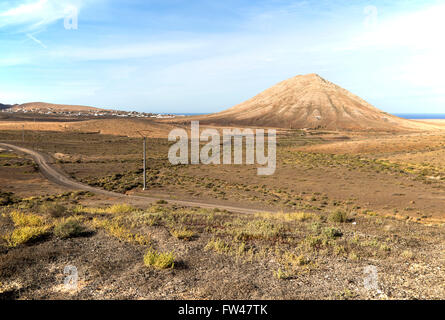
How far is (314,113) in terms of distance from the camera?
159 metres

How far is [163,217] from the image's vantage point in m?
14.0

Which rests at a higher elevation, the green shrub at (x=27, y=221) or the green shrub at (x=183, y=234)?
the green shrub at (x=27, y=221)

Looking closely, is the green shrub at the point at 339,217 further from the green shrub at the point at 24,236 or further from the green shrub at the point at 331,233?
the green shrub at the point at 24,236

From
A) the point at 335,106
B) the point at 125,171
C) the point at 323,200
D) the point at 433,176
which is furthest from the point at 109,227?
the point at 335,106

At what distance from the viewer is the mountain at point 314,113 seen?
145375 mm

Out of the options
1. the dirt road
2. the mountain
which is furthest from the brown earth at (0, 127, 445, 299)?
the mountain

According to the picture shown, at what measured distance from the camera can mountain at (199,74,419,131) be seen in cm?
14538

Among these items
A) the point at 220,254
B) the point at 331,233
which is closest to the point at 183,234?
the point at 220,254

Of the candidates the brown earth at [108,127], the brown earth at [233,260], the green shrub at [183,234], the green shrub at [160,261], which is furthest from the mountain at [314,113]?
the green shrub at [160,261]

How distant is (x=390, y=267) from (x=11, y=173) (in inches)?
1863

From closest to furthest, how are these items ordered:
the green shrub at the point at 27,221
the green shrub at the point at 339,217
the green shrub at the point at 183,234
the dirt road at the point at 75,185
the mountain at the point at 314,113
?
1. the green shrub at the point at 183,234
2. the green shrub at the point at 27,221
3. the green shrub at the point at 339,217
4. the dirt road at the point at 75,185
5. the mountain at the point at 314,113

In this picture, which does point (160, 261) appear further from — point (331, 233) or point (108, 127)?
point (108, 127)

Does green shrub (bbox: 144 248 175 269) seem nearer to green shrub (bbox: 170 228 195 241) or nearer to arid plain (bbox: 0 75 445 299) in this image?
arid plain (bbox: 0 75 445 299)
